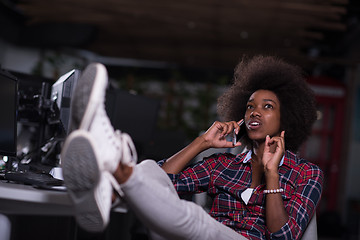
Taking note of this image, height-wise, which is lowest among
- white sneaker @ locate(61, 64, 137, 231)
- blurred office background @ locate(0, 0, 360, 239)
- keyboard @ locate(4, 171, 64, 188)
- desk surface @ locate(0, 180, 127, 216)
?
desk surface @ locate(0, 180, 127, 216)

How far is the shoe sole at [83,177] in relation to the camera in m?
1.10

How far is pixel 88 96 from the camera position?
1167 millimetres

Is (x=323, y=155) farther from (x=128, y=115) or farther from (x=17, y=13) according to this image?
(x=17, y=13)

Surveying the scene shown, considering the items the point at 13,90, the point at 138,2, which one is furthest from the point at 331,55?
the point at 13,90

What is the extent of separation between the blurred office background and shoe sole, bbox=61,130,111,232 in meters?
2.97

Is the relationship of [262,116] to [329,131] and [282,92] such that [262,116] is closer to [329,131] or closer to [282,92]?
[282,92]

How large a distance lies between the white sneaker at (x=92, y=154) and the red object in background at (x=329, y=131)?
5.39m

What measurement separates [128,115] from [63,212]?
1339 millimetres

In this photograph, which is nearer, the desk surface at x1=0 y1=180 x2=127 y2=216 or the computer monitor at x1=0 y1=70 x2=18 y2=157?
the desk surface at x1=0 y1=180 x2=127 y2=216

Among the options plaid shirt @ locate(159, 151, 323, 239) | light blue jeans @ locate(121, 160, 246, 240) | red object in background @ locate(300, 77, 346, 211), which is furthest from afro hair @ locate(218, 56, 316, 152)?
red object in background @ locate(300, 77, 346, 211)

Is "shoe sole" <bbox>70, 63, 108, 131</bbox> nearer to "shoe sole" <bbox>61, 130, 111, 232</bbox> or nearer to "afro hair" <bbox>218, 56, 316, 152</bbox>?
"shoe sole" <bbox>61, 130, 111, 232</bbox>

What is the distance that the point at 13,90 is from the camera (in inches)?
75.0

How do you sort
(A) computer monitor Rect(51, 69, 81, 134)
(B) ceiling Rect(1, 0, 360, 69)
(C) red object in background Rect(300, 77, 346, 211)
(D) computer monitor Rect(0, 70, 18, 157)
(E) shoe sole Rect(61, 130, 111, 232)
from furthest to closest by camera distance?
(C) red object in background Rect(300, 77, 346, 211)
(B) ceiling Rect(1, 0, 360, 69)
(A) computer monitor Rect(51, 69, 81, 134)
(D) computer monitor Rect(0, 70, 18, 157)
(E) shoe sole Rect(61, 130, 111, 232)

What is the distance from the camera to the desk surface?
138 cm
